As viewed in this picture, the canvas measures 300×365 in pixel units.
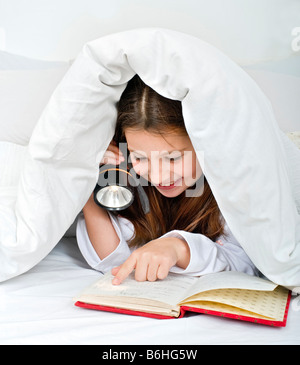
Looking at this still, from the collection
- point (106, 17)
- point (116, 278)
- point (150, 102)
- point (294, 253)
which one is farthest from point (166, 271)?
point (106, 17)

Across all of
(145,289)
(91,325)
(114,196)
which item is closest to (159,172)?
(114,196)

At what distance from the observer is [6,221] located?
3.26 feet

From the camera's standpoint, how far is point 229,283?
2.73 ft

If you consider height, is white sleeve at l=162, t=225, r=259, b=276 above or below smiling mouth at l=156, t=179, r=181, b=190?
below

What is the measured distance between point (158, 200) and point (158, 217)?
46 mm

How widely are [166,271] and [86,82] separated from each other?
0.40 meters

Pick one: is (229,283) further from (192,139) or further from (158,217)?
(158,217)

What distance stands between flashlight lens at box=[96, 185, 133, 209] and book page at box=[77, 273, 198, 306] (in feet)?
Answer: 0.68

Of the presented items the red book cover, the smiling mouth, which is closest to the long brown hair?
the smiling mouth

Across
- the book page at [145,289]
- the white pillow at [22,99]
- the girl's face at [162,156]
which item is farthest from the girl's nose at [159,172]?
the white pillow at [22,99]

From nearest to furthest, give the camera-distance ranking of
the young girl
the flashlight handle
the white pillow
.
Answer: the young girl → the flashlight handle → the white pillow

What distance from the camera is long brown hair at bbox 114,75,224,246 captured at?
99 cm

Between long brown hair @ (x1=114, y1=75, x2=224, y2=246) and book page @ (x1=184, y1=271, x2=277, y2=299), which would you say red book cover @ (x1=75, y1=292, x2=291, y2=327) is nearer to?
book page @ (x1=184, y1=271, x2=277, y2=299)
